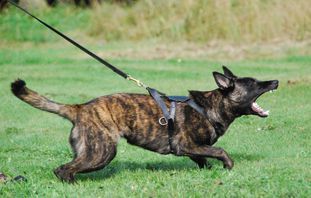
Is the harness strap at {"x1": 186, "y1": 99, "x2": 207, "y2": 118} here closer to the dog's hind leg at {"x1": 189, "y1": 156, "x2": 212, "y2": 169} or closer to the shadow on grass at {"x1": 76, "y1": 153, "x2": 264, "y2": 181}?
the dog's hind leg at {"x1": 189, "y1": 156, "x2": 212, "y2": 169}

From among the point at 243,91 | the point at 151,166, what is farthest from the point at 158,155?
the point at 243,91

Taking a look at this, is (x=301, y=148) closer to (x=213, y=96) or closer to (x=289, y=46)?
(x=213, y=96)

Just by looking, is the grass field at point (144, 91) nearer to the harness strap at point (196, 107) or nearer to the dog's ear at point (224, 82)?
the harness strap at point (196, 107)

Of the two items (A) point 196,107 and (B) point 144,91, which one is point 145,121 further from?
(B) point 144,91

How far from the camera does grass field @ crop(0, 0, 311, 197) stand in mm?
8203

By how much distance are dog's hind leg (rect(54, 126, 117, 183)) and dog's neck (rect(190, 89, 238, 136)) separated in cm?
132

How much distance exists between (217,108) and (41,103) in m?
2.16

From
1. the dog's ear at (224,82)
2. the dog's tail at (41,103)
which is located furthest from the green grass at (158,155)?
the dog's ear at (224,82)

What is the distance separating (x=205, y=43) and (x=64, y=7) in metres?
10.0

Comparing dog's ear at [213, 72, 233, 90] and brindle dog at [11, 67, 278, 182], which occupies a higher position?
dog's ear at [213, 72, 233, 90]

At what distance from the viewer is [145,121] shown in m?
9.16

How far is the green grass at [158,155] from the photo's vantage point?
8.01 metres

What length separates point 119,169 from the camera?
9844 mm

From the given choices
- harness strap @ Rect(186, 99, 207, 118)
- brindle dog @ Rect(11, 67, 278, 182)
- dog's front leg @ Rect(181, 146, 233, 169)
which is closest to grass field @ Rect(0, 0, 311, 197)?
dog's front leg @ Rect(181, 146, 233, 169)
